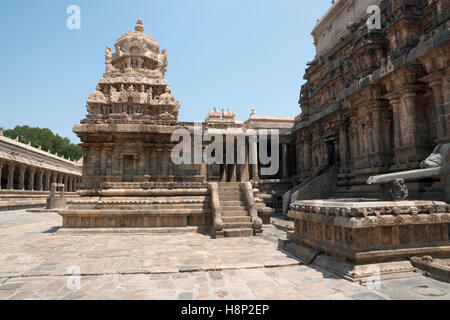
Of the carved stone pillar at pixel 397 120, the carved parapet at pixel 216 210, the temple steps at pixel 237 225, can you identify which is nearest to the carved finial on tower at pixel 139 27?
the carved parapet at pixel 216 210

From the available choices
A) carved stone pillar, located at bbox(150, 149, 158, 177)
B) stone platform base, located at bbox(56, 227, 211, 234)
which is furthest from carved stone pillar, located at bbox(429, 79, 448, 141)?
carved stone pillar, located at bbox(150, 149, 158, 177)

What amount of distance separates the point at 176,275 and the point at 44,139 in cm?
7434

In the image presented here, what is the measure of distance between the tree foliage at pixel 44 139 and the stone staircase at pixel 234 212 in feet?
215

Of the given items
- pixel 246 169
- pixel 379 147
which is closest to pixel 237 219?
pixel 379 147

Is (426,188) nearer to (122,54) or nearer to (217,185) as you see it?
(217,185)

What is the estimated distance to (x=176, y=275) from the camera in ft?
17.2

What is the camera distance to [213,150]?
23562mm

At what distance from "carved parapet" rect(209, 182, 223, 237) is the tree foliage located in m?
65.3

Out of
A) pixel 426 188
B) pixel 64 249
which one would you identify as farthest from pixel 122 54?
pixel 426 188

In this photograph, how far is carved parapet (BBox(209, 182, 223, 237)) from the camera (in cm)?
995

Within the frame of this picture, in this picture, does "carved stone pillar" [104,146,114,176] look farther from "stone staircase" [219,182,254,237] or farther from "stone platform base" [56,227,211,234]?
"stone staircase" [219,182,254,237]

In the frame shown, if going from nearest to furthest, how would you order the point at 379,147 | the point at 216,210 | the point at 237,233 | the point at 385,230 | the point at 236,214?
the point at 385,230 → the point at 237,233 → the point at 216,210 → the point at 236,214 → the point at 379,147

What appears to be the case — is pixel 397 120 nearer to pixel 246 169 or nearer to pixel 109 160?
pixel 246 169

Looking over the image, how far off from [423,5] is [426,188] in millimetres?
7873
